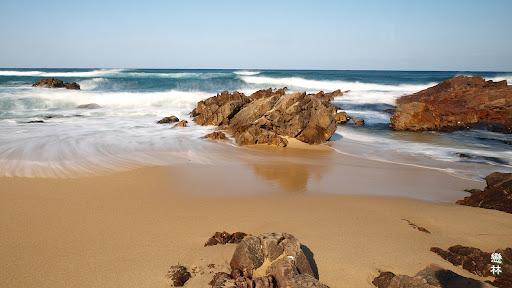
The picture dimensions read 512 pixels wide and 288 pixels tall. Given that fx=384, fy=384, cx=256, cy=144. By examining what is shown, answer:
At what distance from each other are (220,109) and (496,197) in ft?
31.2

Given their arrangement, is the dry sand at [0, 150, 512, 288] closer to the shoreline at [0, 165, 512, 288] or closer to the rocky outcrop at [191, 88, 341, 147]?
the shoreline at [0, 165, 512, 288]

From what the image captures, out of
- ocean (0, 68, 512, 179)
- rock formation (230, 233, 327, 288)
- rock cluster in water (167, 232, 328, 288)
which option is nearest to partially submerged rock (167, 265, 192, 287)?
rock cluster in water (167, 232, 328, 288)

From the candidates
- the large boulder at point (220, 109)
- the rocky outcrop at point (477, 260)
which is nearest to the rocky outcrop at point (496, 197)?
the rocky outcrop at point (477, 260)

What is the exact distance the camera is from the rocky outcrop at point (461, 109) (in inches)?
571

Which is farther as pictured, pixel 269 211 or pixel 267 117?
pixel 267 117

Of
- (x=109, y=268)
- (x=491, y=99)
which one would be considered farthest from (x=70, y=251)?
(x=491, y=99)

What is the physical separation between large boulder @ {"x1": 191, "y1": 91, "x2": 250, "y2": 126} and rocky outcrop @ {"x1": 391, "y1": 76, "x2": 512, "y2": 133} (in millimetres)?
5958

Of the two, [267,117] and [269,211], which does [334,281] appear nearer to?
[269,211]

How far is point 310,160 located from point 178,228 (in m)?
4.81

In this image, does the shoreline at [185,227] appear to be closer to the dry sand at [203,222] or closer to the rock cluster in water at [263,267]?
the dry sand at [203,222]

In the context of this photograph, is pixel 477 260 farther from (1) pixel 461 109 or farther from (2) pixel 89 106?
(2) pixel 89 106

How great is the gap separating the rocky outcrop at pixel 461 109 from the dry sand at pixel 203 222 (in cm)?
776

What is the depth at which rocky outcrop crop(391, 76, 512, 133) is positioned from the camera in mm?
14492

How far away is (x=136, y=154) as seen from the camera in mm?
8539
